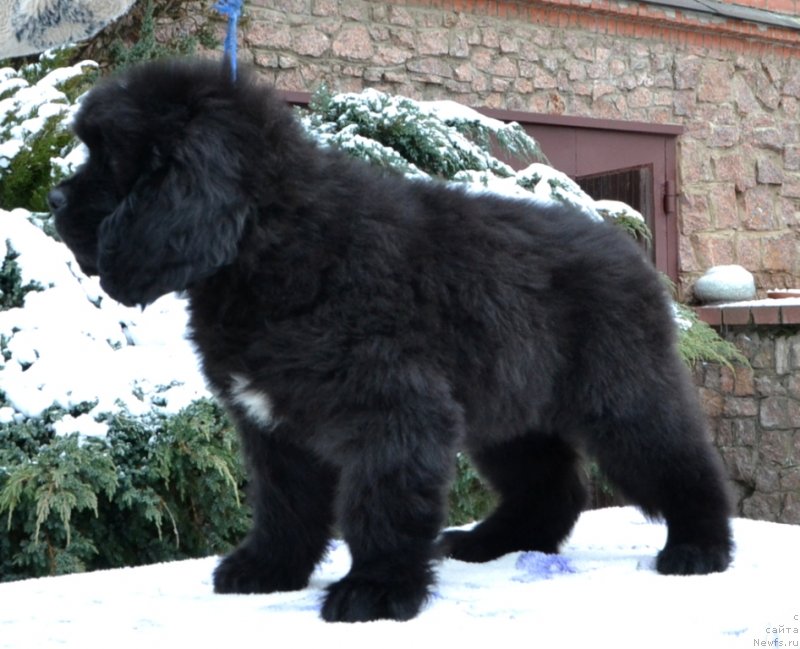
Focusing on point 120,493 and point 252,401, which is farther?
point 120,493

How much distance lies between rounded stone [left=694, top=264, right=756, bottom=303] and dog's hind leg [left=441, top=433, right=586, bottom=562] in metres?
5.92

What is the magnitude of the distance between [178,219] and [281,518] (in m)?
0.75

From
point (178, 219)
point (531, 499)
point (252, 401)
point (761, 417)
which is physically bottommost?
point (761, 417)

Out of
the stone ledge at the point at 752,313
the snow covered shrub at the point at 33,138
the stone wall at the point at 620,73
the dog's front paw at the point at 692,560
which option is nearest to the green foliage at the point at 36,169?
the snow covered shrub at the point at 33,138

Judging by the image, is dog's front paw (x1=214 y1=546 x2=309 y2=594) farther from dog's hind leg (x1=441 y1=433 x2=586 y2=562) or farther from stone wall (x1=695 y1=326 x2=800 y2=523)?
stone wall (x1=695 y1=326 x2=800 y2=523)

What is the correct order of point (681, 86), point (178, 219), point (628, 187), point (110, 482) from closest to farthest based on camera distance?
point (178, 219), point (110, 482), point (628, 187), point (681, 86)

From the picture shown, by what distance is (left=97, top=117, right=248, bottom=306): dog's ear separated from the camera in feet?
6.96

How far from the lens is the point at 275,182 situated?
7.35 ft

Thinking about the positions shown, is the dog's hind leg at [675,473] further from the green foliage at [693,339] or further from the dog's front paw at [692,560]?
the green foliage at [693,339]

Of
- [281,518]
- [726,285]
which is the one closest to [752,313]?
[726,285]

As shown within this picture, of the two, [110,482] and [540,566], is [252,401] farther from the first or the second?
[110,482]

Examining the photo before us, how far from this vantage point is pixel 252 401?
2.30 m

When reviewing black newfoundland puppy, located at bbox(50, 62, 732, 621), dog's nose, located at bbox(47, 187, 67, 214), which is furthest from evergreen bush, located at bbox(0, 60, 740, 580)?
dog's nose, located at bbox(47, 187, 67, 214)

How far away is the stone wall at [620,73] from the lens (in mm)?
7414
